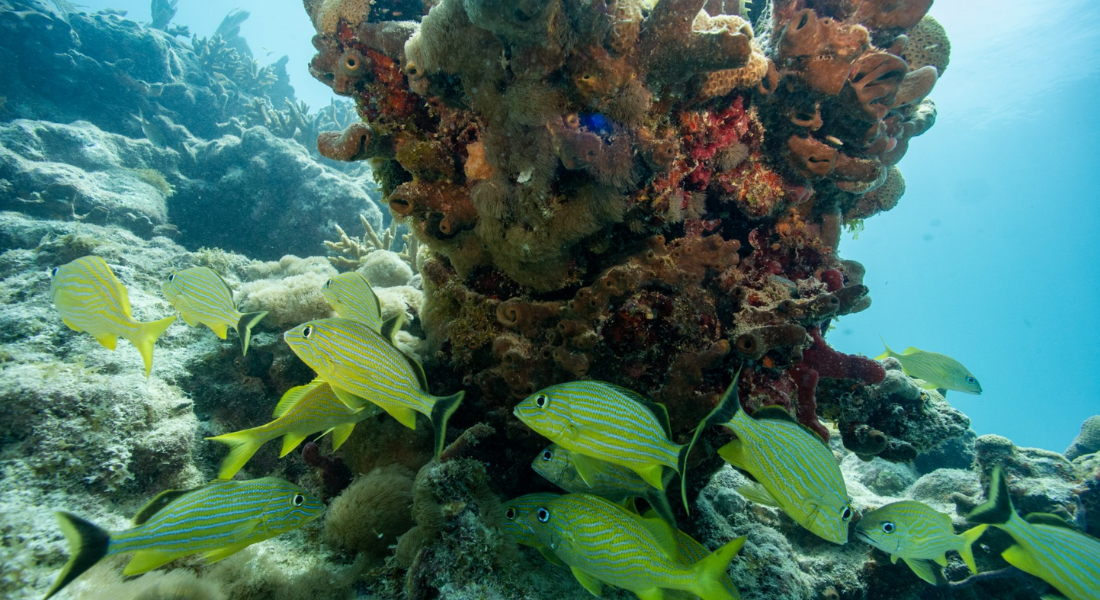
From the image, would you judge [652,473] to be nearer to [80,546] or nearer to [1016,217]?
[80,546]

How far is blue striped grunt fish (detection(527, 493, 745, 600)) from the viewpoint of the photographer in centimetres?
186

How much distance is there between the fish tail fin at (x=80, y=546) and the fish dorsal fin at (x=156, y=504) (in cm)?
19

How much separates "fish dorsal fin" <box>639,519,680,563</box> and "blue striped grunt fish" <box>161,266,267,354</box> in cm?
272

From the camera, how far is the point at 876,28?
3471 millimetres

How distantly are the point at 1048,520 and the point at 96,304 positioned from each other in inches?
247

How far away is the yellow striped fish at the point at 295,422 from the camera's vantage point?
7.47 feet

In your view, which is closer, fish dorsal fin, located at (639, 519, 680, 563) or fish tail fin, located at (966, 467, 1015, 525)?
fish dorsal fin, located at (639, 519, 680, 563)

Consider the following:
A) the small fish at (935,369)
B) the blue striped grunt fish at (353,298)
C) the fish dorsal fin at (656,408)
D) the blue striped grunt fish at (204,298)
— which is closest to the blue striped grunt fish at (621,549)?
the fish dorsal fin at (656,408)

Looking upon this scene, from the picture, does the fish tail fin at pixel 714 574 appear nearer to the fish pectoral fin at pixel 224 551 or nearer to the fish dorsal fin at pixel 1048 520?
the fish pectoral fin at pixel 224 551

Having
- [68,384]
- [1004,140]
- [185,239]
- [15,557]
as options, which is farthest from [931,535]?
[1004,140]

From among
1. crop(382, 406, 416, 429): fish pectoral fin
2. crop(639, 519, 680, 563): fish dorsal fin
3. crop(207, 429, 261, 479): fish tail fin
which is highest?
crop(639, 519, 680, 563): fish dorsal fin

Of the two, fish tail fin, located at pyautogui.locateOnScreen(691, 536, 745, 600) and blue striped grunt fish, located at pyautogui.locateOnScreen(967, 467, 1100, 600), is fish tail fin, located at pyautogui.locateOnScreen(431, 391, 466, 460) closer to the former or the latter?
fish tail fin, located at pyautogui.locateOnScreen(691, 536, 745, 600)

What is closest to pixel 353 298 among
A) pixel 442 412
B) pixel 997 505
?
pixel 442 412

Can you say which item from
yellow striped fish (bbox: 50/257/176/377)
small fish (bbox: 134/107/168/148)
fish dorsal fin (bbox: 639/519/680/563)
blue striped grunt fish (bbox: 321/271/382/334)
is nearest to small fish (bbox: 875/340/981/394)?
fish dorsal fin (bbox: 639/519/680/563)
